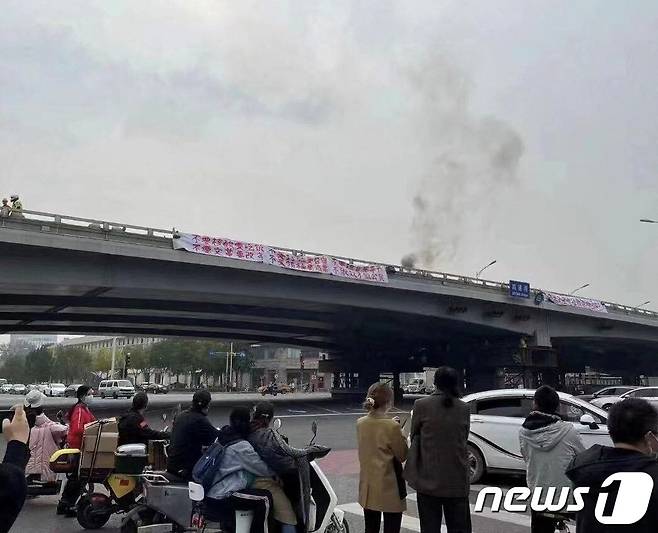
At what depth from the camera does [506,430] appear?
33.2 feet

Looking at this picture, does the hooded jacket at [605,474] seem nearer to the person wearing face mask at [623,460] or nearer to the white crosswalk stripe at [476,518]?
the person wearing face mask at [623,460]

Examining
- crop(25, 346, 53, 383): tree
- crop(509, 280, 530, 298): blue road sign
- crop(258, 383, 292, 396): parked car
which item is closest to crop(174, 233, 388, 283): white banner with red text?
crop(509, 280, 530, 298): blue road sign

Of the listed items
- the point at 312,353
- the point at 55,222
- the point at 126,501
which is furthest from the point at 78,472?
the point at 312,353

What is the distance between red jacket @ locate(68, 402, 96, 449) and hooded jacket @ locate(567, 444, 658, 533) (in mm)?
7557

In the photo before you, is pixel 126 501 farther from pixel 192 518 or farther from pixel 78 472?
pixel 192 518

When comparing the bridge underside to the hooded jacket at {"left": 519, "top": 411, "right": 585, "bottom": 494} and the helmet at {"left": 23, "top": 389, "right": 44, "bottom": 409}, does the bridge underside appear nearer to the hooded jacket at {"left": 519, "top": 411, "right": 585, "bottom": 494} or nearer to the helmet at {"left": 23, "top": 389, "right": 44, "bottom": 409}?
the helmet at {"left": 23, "top": 389, "right": 44, "bottom": 409}

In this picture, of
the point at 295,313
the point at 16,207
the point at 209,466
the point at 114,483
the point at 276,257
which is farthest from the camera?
the point at 295,313

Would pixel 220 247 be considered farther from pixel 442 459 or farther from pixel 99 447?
pixel 442 459

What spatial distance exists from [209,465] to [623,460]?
3622mm

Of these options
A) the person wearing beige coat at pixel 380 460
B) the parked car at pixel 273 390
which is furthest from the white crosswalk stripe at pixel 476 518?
the parked car at pixel 273 390

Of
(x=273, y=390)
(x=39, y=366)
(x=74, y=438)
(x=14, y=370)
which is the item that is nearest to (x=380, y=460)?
(x=74, y=438)

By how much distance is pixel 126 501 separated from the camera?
7078 millimetres

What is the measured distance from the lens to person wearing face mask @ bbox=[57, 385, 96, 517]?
793 cm

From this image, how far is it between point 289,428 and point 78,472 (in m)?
13.9
